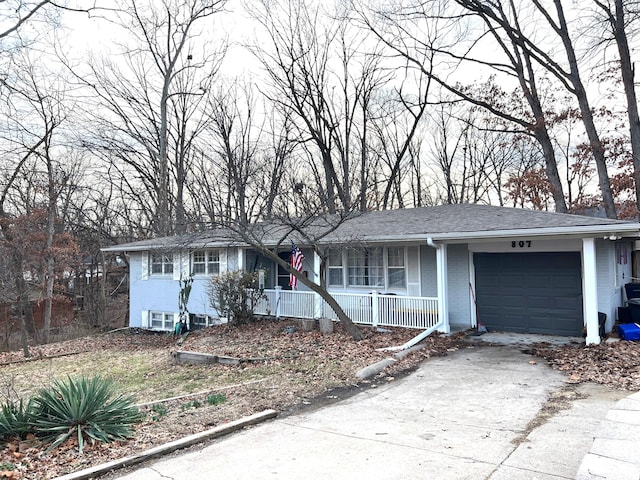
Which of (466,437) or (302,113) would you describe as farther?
(302,113)

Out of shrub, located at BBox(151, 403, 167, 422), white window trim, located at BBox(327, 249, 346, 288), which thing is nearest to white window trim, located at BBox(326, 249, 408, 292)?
white window trim, located at BBox(327, 249, 346, 288)

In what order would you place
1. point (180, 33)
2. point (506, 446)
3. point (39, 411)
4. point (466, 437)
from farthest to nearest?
point (180, 33)
point (39, 411)
point (466, 437)
point (506, 446)

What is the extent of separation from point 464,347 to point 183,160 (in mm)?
21099

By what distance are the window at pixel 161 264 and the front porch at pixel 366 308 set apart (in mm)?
4463

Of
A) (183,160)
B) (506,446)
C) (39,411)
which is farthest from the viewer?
(183,160)

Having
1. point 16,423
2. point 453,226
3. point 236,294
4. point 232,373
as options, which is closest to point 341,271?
point 236,294

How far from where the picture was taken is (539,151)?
2717 cm

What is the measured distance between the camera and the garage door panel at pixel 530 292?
432 inches

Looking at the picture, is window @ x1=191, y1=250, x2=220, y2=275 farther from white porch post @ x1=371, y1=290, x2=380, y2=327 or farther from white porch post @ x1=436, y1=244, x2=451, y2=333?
white porch post @ x1=436, y1=244, x2=451, y2=333

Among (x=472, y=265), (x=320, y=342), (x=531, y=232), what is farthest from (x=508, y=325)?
(x=320, y=342)

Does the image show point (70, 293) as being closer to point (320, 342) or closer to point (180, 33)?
point (180, 33)

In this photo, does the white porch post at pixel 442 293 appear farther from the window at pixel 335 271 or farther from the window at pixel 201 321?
the window at pixel 201 321

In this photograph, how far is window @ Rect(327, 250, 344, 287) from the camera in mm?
14664

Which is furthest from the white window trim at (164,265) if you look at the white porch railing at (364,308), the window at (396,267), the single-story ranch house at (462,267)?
the window at (396,267)
